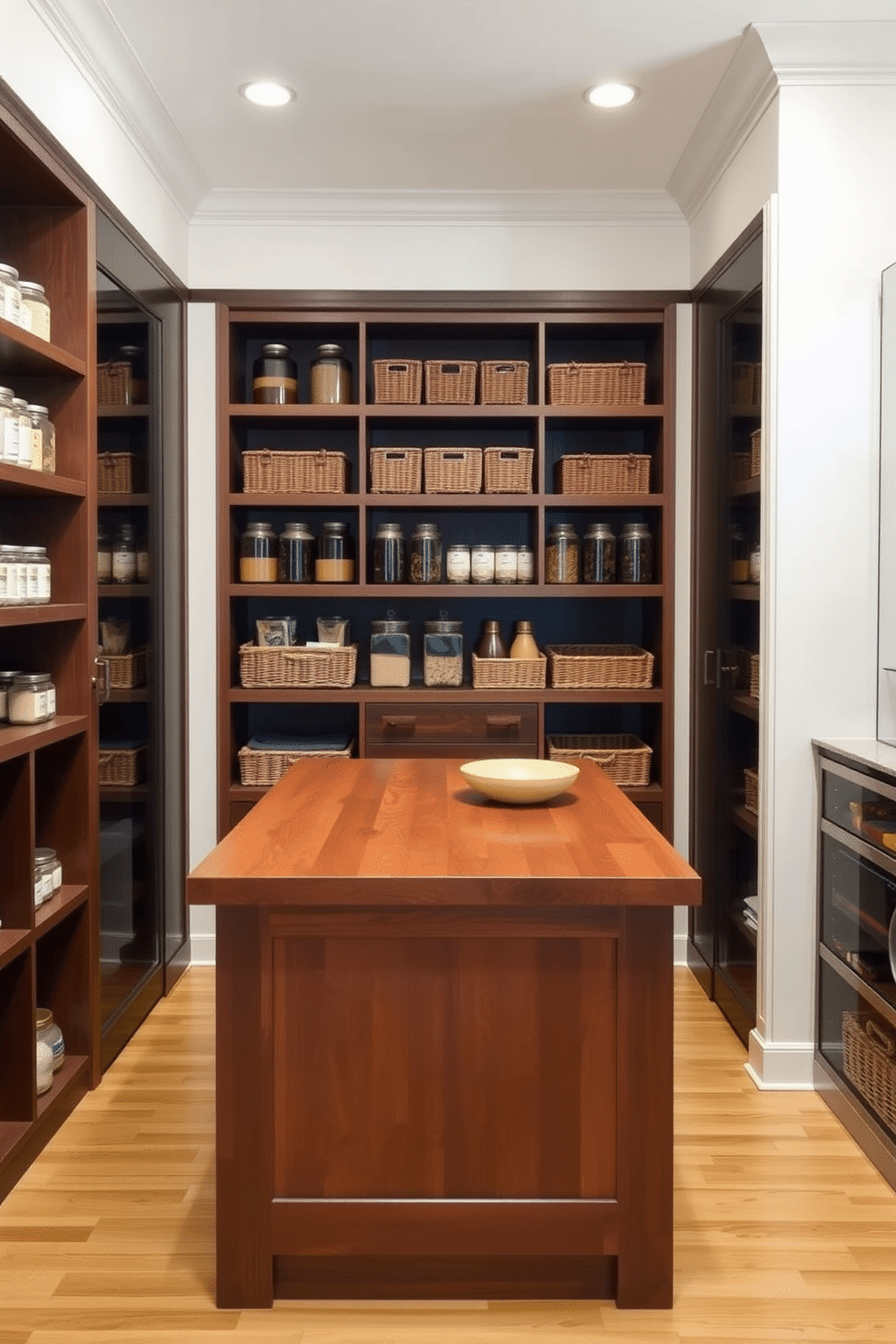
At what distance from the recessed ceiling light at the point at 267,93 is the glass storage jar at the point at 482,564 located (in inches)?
61.1

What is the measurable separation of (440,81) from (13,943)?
2.54 m

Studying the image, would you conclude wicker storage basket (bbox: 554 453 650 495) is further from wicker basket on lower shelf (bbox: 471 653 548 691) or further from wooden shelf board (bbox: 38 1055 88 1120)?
wooden shelf board (bbox: 38 1055 88 1120)

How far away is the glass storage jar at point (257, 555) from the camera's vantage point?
407cm

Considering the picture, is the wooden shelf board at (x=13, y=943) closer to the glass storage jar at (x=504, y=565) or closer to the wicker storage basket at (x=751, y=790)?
the wicker storage basket at (x=751, y=790)

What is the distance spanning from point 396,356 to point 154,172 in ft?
3.66

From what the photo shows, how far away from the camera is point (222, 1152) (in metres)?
1.98

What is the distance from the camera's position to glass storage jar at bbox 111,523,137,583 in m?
3.22

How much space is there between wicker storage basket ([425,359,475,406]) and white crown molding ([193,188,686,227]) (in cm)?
52

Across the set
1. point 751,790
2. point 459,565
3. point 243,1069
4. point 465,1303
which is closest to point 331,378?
point 459,565

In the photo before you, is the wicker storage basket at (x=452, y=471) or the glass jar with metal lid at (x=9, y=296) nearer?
the glass jar with metal lid at (x=9, y=296)

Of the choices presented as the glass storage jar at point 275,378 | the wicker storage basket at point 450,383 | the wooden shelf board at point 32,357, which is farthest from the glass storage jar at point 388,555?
the wooden shelf board at point 32,357

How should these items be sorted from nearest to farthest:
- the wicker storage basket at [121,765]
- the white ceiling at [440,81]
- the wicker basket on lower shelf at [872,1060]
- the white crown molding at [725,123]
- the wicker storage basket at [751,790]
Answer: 1. the wicker basket on lower shelf at [872,1060]
2. the white ceiling at [440,81]
3. the white crown molding at [725,123]
4. the wicker storage basket at [121,765]
5. the wicker storage basket at [751,790]

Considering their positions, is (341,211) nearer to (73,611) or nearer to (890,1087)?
(73,611)

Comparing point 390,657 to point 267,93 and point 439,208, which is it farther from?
point 267,93
